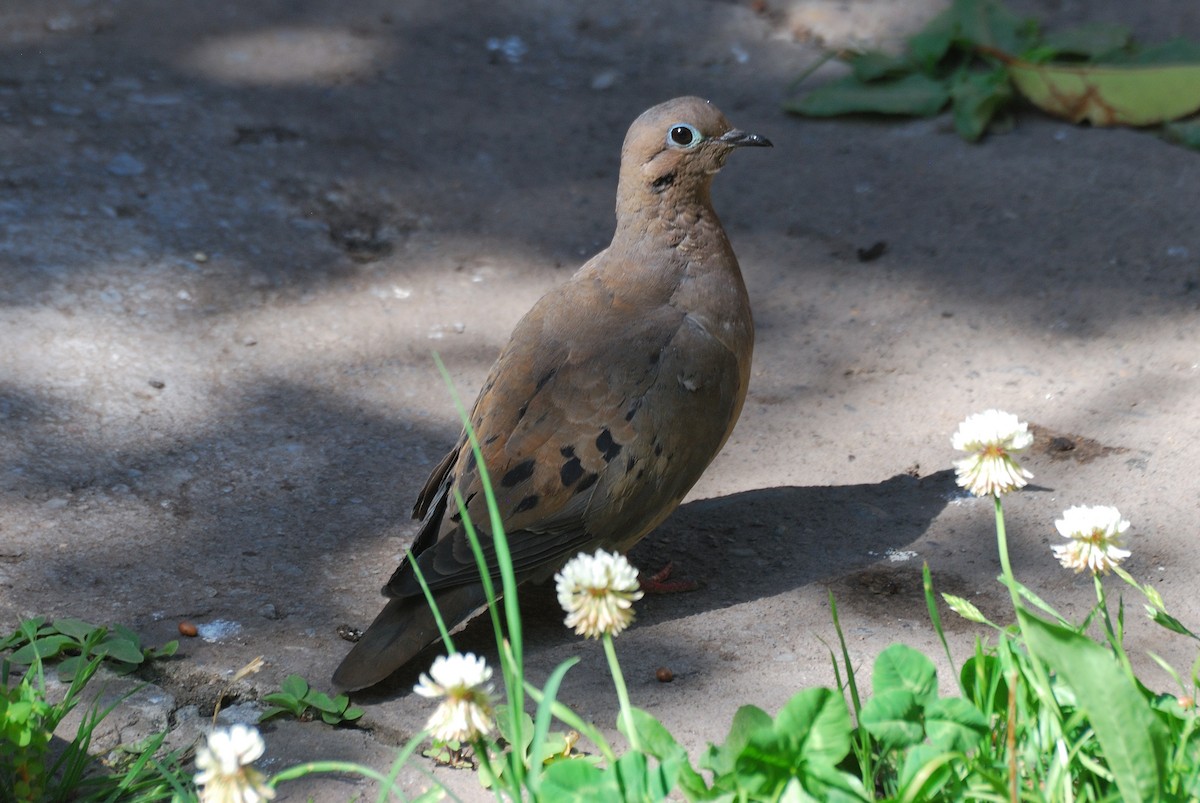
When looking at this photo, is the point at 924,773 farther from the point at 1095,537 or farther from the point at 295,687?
the point at 295,687

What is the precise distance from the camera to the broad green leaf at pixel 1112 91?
5.46m

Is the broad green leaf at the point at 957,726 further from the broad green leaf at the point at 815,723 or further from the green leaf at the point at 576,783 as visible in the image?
the green leaf at the point at 576,783

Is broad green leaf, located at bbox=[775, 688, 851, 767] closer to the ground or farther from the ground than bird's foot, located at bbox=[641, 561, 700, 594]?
farther from the ground

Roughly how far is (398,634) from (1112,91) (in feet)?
14.1

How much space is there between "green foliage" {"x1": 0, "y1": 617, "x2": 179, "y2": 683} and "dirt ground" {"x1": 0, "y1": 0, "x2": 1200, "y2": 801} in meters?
0.10

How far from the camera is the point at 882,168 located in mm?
5539

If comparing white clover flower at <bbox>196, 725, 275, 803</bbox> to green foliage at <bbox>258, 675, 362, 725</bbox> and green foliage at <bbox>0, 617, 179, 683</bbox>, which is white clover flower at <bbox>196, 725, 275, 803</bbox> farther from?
green foliage at <bbox>0, 617, 179, 683</bbox>

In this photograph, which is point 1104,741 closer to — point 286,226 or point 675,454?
point 675,454

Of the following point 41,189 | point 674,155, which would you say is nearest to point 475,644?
point 674,155

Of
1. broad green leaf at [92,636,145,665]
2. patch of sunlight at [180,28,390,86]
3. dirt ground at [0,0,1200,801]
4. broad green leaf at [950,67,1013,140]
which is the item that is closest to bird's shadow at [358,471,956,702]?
dirt ground at [0,0,1200,801]

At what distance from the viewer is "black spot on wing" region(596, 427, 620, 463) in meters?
3.01

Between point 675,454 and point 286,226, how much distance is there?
2.52 metres

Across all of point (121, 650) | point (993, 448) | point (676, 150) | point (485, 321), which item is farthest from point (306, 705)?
point (485, 321)

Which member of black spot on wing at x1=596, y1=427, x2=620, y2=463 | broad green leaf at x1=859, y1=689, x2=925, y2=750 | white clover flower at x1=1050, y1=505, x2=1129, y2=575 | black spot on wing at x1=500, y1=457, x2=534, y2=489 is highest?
white clover flower at x1=1050, y1=505, x2=1129, y2=575
